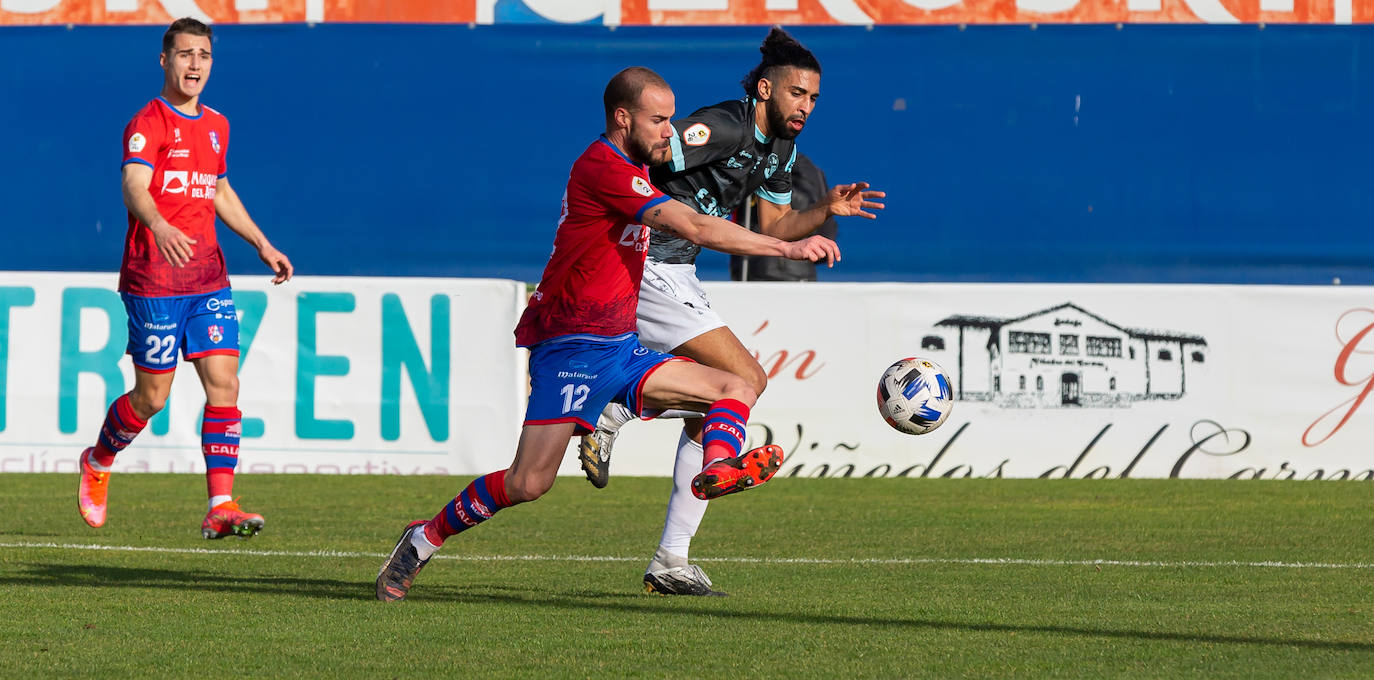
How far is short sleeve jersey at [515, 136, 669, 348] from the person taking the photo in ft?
18.5

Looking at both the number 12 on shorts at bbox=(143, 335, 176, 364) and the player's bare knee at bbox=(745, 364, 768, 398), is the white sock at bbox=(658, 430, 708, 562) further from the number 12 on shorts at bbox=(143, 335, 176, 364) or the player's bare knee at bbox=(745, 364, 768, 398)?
the number 12 on shorts at bbox=(143, 335, 176, 364)

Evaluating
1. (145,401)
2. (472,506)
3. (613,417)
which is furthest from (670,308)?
(145,401)

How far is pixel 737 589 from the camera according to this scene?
618 centimetres

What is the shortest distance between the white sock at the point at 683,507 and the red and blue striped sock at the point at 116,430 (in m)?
2.87

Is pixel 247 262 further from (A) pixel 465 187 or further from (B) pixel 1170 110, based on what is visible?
(B) pixel 1170 110

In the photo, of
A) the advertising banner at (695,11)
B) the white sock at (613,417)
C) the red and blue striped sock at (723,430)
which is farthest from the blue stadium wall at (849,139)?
the red and blue striped sock at (723,430)

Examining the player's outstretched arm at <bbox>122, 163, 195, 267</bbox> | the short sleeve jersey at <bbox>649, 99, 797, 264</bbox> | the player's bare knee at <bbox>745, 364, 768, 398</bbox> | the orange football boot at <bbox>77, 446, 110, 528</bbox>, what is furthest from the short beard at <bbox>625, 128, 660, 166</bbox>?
the orange football boot at <bbox>77, 446, 110, 528</bbox>

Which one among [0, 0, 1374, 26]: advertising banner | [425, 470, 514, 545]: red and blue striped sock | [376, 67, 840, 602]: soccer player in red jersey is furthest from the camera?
[0, 0, 1374, 26]: advertising banner

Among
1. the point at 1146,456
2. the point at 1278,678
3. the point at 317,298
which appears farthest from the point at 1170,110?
the point at 1278,678

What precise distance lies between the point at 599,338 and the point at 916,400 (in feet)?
4.52

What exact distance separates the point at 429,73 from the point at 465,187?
0.93 metres

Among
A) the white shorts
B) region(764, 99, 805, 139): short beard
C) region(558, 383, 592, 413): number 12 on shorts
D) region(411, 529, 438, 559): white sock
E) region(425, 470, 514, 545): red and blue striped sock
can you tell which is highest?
region(764, 99, 805, 139): short beard

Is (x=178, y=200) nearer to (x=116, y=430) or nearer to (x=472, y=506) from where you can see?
(x=116, y=430)

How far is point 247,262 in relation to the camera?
43.9 ft
